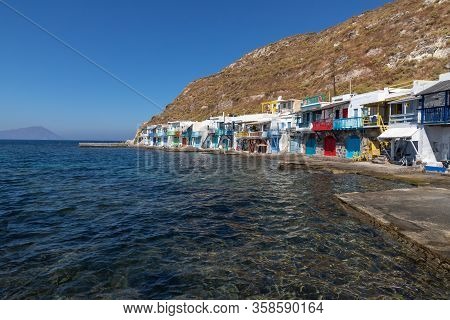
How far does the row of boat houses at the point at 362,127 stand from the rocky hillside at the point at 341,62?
21.8 meters

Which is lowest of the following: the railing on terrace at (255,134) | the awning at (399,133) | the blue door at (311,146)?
the blue door at (311,146)

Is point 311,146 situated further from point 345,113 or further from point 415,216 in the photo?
point 415,216

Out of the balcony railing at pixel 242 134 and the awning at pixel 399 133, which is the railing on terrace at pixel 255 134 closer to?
the balcony railing at pixel 242 134

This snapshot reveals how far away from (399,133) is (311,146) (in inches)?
880

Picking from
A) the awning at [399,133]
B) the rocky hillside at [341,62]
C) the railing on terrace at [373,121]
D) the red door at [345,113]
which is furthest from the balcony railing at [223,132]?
the awning at [399,133]

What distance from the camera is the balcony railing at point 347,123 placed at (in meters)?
39.8

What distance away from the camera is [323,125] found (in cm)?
4656

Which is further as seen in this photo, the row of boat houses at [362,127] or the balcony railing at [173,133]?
the balcony railing at [173,133]

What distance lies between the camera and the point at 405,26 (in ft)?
289

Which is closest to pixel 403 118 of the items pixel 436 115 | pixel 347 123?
pixel 436 115

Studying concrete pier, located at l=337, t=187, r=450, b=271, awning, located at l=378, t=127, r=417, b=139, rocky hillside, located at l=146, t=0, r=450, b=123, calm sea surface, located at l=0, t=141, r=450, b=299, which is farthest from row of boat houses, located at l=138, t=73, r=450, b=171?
rocky hillside, located at l=146, t=0, r=450, b=123

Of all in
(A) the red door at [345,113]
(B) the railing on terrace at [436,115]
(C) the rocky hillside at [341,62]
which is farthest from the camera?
(C) the rocky hillside at [341,62]

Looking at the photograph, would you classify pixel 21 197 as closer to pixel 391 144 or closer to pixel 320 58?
pixel 391 144
